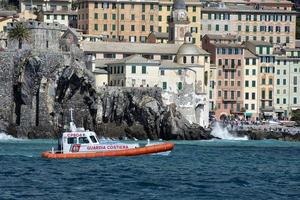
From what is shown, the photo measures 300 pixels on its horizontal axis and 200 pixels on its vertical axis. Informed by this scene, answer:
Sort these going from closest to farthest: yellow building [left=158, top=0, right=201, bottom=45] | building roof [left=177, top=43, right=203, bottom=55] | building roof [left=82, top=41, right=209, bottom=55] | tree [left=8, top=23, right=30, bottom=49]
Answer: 1. tree [left=8, top=23, right=30, bottom=49]
2. building roof [left=177, top=43, right=203, bottom=55]
3. building roof [left=82, top=41, right=209, bottom=55]
4. yellow building [left=158, top=0, right=201, bottom=45]

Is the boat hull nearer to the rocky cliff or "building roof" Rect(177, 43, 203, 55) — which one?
the rocky cliff

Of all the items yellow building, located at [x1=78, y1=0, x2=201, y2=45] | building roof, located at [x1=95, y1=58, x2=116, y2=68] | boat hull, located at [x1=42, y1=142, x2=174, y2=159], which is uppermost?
yellow building, located at [x1=78, y1=0, x2=201, y2=45]

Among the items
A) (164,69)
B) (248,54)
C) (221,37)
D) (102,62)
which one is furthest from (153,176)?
(221,37)

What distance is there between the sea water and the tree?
37.0 m

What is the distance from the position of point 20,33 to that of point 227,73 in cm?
4457

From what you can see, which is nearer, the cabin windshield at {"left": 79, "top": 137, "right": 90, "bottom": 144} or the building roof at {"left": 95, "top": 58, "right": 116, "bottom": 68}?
the cabin windshield at {"left": 79, "top": 137, "right": 90, "bottom": 144}

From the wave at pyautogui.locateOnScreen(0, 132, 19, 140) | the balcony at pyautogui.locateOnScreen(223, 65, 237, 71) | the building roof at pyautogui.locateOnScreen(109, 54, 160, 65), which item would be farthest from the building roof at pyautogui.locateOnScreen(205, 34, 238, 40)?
the wave at pyautogui.locateOnScreen(0, 132, 19, 140)

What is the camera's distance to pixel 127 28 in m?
196

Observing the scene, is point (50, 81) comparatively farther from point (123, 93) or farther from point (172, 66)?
point (172, 66)

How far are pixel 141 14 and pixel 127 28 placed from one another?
2703 millimetres

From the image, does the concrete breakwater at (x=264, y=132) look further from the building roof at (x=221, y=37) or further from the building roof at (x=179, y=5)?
the building roof at (x=221, y=37)

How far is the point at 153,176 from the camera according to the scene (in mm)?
84938

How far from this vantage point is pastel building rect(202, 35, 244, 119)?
189 m

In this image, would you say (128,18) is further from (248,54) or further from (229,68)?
(248,54)
